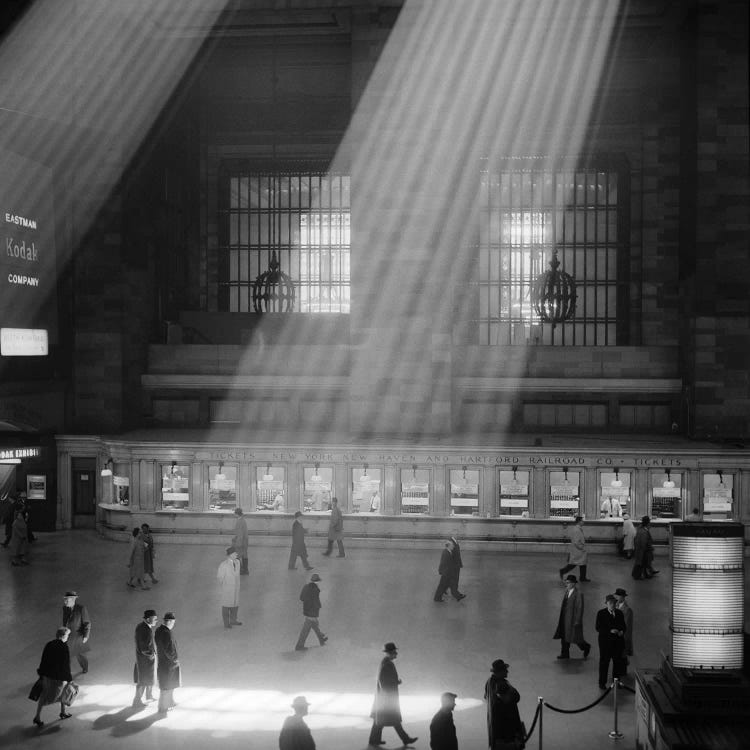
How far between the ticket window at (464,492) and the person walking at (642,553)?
459cm

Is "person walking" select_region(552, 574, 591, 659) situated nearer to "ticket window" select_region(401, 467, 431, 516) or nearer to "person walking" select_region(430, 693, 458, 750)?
"person walking" select_region(430, 693, 458, 750)

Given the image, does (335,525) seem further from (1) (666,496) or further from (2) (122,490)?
(1) (666,496)

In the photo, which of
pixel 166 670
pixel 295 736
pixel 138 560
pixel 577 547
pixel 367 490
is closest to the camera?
pixel 295 736

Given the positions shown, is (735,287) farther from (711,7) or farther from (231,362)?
(231,362)

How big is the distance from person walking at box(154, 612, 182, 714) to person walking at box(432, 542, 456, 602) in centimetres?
621

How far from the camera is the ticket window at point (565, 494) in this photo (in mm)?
21781

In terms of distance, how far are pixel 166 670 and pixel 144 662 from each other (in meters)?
0.42

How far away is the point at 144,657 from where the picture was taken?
11742mm

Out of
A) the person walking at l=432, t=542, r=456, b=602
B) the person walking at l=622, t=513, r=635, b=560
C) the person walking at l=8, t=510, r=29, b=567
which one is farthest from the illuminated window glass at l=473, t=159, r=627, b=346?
the person walking at l=8, t=510, r=29, b=567

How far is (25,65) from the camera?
24.0 metres

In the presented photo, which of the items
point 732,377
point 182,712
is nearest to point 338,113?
point 732,377

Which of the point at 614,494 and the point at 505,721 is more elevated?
the point at 614,494

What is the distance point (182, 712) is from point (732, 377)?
18301 mm

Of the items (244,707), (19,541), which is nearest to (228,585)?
(244,707)
